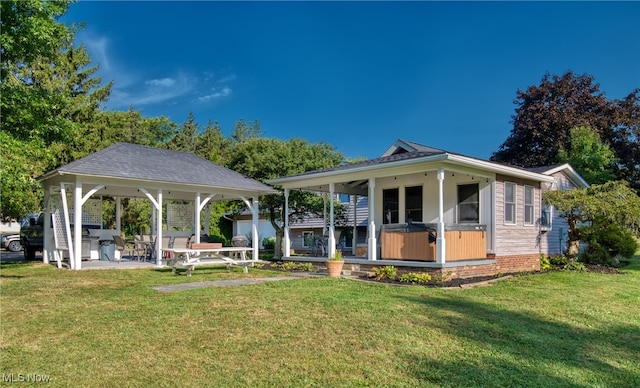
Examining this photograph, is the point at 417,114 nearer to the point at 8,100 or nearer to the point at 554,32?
the point at 554,32

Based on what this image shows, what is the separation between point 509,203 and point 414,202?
9.18ft

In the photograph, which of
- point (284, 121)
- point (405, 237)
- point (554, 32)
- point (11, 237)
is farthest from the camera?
point (284, 121)

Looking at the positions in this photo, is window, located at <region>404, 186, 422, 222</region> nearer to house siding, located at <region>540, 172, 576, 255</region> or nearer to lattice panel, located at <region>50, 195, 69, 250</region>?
house siding, located at <region>540, 172, 576, 255</region>

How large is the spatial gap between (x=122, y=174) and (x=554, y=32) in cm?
1933

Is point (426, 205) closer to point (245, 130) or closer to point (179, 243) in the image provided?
point (179, 243)

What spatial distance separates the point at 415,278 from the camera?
10.6 meters

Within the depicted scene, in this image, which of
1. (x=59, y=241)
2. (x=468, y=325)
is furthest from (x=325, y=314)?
(x=59, y=241)

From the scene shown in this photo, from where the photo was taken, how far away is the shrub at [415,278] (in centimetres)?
1054

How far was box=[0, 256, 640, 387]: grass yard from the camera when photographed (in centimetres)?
431

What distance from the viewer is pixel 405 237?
11.7 metres

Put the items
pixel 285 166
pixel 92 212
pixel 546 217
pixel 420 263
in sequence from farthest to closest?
pixel 285 166 → pixel 92 212 → pixel 546 217 → pixel 420 263

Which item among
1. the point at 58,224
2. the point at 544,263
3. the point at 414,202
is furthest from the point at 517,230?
the point at 58,224

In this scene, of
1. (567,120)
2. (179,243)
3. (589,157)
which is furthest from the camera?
(567,120)

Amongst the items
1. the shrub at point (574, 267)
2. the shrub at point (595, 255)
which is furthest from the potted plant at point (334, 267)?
the shrub at point (595, 255)
